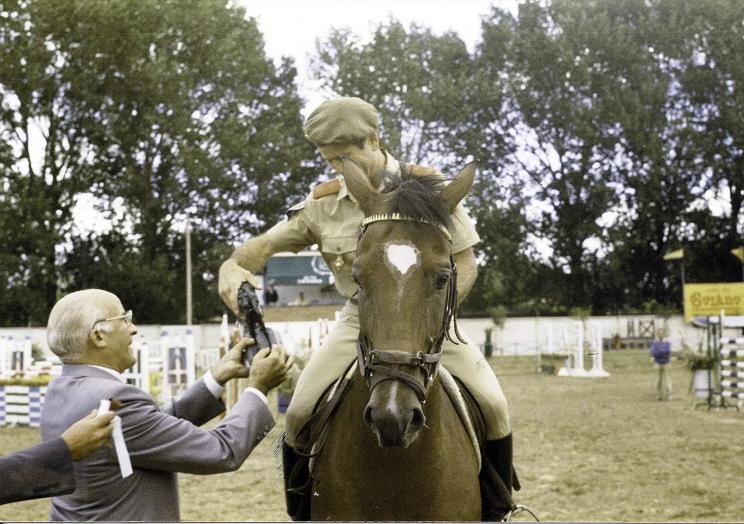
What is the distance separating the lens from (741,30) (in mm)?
28766

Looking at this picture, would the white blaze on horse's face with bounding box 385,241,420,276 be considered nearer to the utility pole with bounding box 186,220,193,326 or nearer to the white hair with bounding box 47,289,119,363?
the white hair with bounding box 47,289,119,363

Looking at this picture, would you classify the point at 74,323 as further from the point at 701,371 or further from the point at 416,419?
the point at 701,371

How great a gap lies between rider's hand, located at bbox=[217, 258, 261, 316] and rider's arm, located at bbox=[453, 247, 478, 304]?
802mm

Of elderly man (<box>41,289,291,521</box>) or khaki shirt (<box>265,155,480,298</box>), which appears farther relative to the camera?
khaki shirt (<box>265,155,480,298</box>)

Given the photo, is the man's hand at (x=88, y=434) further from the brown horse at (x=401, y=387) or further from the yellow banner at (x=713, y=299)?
the yellow banner at (x=713, y=299)

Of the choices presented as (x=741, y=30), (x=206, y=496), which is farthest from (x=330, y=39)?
(x=206, y=496)

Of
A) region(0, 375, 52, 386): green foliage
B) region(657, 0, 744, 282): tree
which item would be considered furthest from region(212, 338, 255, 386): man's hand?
region(657, 0, 744, 282): tree

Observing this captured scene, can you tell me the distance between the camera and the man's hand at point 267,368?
113 inches

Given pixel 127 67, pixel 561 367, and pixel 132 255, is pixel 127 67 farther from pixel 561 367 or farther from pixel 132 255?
pixel 561 367

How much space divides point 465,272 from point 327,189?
0.79 m

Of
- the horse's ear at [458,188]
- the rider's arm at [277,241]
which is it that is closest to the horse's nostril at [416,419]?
the horse's ear at [458,188]

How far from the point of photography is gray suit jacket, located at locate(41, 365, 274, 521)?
261 cm

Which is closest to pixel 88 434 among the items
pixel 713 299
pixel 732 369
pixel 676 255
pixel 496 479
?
pixel 496 479

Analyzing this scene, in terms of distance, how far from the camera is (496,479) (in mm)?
3465
